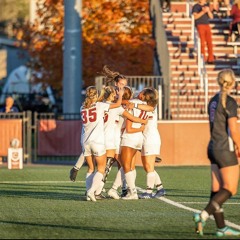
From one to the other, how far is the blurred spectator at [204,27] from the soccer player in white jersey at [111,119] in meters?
15.5

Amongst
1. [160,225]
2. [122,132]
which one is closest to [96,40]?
[122,132]

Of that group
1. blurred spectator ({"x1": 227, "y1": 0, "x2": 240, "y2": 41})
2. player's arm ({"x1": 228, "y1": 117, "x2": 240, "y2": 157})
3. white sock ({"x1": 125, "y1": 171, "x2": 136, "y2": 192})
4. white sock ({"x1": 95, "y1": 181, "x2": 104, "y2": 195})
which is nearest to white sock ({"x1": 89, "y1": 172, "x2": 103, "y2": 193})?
white sock ({"x1": 95, "y1": 181, "x2": 104, "y2": 195})

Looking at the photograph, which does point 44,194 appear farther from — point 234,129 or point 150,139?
point 234,129

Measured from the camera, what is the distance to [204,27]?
34438mm

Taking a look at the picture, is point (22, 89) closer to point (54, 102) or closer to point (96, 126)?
point (54, 102)

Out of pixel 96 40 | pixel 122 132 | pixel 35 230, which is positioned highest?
pixel 96 40

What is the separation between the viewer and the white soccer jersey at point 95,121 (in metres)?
18.2

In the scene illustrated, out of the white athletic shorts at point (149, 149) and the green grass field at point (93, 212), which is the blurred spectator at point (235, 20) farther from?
the white athletic shorts at point (149, 149)

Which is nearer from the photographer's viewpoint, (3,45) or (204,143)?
(204,143)

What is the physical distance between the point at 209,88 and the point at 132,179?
590 inches

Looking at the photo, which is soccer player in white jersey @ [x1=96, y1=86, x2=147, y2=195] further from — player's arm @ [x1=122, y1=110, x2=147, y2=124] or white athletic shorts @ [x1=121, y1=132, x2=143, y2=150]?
white athletic shorts @ [x1=121, y1=132, x2=143, y2=150]

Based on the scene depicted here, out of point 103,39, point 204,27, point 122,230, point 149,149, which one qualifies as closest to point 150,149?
point 149,149

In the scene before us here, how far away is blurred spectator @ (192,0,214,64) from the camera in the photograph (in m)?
34.3

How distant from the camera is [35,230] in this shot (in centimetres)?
1407
